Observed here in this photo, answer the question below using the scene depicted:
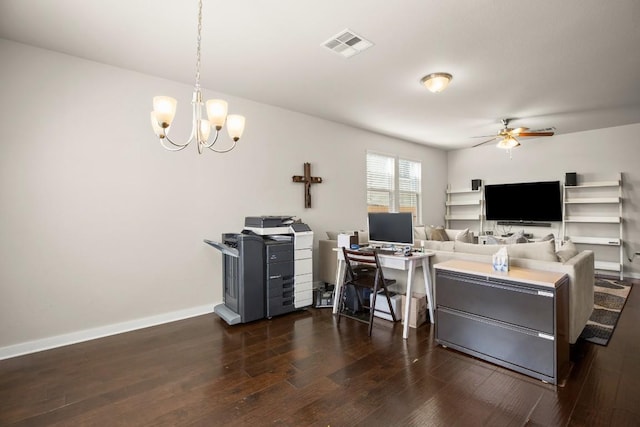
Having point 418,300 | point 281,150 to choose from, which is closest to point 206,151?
point 281,150

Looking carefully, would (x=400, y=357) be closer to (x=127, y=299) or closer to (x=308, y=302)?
(x=308, y=302)

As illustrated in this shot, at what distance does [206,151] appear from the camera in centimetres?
374

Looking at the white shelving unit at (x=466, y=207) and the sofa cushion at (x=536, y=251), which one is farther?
the white shelving unit at (x=466, y=207)

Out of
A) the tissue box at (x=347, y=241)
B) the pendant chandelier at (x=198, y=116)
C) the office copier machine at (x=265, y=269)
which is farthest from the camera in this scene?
the tissue box at (x=347, y=241)

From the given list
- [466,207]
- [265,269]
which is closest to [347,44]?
[265,269]

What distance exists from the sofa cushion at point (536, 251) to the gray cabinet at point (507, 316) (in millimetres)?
291

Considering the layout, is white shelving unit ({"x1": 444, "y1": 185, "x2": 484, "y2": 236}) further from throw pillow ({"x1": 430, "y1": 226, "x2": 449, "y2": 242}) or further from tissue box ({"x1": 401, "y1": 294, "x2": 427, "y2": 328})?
tissue box ({"x1": 401, "y1": 294, "x2": 427, "y2": 328})

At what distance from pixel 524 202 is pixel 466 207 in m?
1.27

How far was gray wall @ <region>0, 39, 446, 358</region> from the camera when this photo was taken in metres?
2.69

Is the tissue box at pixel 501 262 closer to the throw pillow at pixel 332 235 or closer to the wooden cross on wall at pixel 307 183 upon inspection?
the throw pillow at pixel 332 235

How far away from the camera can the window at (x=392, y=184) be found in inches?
233

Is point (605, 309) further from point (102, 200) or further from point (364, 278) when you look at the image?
point (102, 200)

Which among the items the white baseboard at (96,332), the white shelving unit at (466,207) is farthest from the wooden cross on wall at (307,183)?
the white shelving unit at (466,207)

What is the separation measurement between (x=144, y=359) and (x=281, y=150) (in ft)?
9.85
